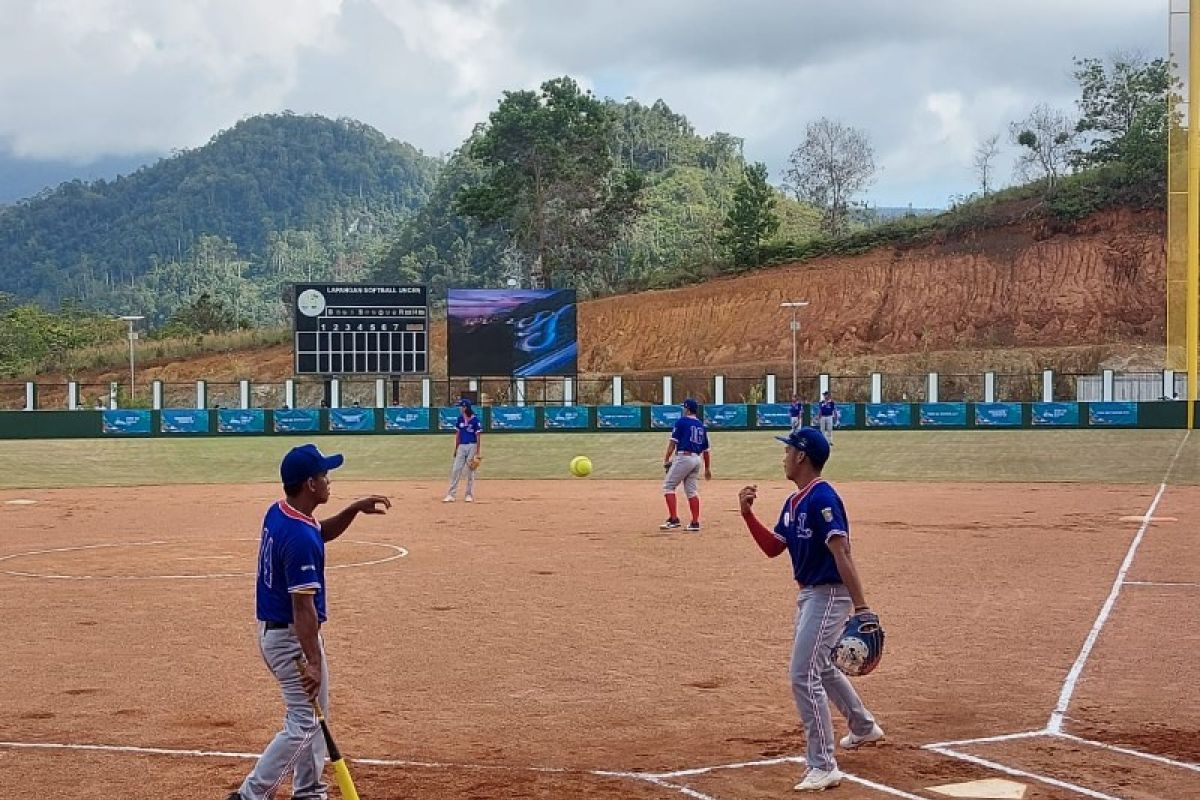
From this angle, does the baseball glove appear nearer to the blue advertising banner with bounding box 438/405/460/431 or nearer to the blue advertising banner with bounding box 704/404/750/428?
the blue advertising banner with bounding box 438/405/460/431

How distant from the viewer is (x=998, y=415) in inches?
2159

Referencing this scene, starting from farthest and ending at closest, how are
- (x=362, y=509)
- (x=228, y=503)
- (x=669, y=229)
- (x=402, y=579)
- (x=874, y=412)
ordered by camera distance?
(x=669, y=229), (x=874, y=412), (x=228, y=503), (x=402, y=579), (x=362, y=509)

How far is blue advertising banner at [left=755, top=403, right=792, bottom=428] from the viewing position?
5709 cm

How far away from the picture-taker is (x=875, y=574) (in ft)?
57.1

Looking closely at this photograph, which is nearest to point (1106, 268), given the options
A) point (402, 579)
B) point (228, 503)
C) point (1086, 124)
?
point (1086, 124)

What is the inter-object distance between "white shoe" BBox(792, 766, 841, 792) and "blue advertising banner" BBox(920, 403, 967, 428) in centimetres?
4909

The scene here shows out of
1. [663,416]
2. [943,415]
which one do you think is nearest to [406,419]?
[663,416]

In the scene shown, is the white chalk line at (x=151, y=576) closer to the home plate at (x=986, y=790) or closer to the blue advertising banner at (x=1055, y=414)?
the home plate at (x=986, y=790)

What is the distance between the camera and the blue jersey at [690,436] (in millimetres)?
21984

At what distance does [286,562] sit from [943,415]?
5141 centimetres

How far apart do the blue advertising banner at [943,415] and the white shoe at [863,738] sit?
48.3m

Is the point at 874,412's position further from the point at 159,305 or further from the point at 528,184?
the point at 159,305

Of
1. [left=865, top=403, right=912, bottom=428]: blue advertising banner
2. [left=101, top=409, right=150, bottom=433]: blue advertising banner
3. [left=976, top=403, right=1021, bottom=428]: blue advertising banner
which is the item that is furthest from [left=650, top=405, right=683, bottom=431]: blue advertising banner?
[left=101, top=409, right=150, bottom=433]: blue advertising banner

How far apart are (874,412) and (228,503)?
32723 mm
